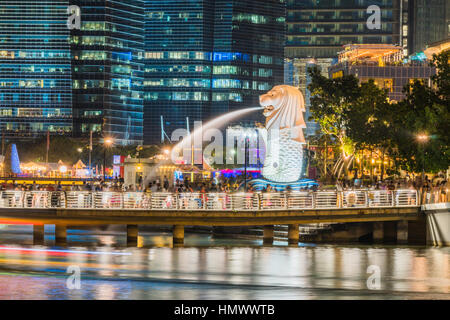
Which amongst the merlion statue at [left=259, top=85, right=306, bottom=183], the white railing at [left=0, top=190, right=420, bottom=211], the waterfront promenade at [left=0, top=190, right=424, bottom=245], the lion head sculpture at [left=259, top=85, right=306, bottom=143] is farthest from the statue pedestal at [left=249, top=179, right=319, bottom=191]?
the white railing at [left=0, top=190, right=420, bottom=211]

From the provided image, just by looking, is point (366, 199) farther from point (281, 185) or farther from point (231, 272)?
point (231, 272)

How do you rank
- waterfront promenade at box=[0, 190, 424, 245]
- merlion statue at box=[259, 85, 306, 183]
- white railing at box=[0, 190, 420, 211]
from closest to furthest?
1. waterfront promenade at box=[0, 190, 424, 245]
2. white railing at box=[0, 190, 420, 211]
3. merlion statue at box=[259, 85, 306, 183]

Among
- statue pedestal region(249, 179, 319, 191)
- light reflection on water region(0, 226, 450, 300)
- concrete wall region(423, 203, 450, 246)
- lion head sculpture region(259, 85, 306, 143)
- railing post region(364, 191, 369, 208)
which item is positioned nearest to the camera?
light reflection on water region(0, 226, 450, 300)

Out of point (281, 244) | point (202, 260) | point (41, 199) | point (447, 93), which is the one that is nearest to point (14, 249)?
point (41, 199)

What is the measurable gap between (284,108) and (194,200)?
59.0ft

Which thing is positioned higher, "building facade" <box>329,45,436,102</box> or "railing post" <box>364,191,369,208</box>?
"building facade" <box>329,45,436,102</box>

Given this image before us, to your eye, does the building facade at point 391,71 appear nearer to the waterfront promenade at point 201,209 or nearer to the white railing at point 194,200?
the waterfront promenade at point 201,209

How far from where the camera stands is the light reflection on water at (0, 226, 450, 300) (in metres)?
34.4

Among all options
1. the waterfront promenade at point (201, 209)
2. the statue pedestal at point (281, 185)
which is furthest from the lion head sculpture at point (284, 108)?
the waterfront promenade at point (201, 209)

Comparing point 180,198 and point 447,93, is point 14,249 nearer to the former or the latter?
point 180,198

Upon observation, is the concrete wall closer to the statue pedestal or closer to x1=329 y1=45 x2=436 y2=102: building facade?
the statue pedestal

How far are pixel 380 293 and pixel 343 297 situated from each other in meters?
2.05

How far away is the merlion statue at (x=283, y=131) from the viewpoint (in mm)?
74000
